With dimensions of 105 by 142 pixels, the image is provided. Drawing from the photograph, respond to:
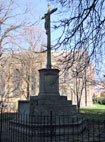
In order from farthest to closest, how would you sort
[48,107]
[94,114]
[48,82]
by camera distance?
1. [94,114]
2. [48,82]
3. [48,107]

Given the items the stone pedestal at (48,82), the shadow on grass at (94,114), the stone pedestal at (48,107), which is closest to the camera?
the stone pedestal at (48,107)

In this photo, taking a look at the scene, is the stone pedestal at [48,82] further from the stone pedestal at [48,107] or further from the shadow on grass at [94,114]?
the shadow on grass at [94,114]

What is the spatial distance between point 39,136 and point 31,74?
56.7ft

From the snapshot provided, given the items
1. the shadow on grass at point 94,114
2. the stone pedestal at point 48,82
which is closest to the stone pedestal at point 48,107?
the stone pedestal at point 48,82

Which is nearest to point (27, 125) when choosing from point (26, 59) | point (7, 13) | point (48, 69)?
point (48, 69)

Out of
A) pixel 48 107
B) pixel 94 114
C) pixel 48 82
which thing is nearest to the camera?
pixel 48 107

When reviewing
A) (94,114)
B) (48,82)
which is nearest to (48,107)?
(48,82)

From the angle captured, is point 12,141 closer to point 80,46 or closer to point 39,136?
point 39,136

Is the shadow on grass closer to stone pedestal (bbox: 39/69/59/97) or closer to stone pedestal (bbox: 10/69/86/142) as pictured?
stone pedestal (bbox: 10/69/86/142)

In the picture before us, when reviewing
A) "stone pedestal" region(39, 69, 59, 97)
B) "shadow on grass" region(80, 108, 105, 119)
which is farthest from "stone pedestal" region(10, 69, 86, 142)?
"shadow on grass" region(80, 108, 105, 119)

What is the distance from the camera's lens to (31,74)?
2330 centimetres

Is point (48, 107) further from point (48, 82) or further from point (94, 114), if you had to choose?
point (94, 114)

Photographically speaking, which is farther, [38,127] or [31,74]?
[31,74]

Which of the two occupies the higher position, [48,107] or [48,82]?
[48,82]
